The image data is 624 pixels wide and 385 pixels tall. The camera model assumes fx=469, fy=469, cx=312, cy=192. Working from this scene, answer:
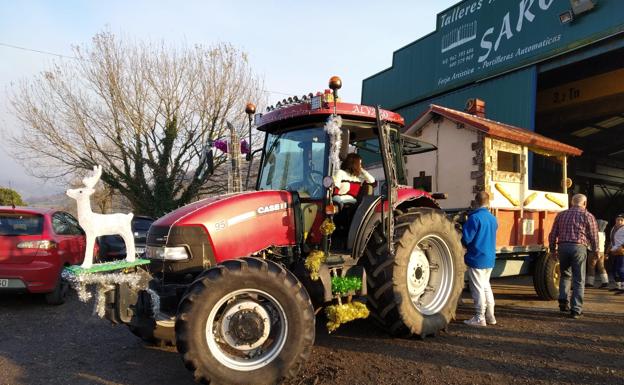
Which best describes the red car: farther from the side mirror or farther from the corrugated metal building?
the corrugated metal building

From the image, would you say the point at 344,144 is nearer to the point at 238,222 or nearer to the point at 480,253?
the point at 238,222

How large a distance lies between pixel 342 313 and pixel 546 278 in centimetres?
455

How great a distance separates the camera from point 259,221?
4.25m

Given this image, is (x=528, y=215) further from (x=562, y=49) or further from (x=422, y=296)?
(x=562, y=49)

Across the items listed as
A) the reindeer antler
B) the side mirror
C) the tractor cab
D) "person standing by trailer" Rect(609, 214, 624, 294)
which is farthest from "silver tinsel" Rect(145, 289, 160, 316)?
"person standing by trailer" Rect(609, 214, 624, 294)

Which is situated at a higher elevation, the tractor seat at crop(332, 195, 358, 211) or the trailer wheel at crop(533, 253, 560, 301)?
the tractor seat at crop(332, 195, 358, 211)

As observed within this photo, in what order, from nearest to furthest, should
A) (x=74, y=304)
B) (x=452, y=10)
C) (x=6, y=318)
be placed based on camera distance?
(x=6, y=318) → (x=74, y=304) → (x=452, y=10)

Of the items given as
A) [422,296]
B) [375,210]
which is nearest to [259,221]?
[375,210]

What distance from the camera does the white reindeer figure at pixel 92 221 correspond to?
393 cm

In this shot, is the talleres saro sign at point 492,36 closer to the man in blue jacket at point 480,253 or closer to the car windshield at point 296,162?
the man in blue jacket at point 480,253

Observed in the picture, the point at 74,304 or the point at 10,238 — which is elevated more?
the point at 10,238

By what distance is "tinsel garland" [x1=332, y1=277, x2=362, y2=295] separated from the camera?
→ 168 inches

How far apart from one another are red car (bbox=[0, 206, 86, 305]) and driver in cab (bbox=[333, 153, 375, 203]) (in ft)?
14.8

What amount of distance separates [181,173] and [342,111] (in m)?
15.2
